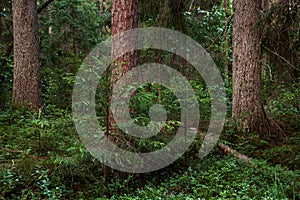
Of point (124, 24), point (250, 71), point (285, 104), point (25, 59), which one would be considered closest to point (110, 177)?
point (124, 24)

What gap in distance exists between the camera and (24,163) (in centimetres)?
493

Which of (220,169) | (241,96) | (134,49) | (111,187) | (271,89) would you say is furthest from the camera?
(271,89)

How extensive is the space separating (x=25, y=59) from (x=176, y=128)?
485cm

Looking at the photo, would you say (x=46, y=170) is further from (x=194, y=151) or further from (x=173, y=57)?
(x=173, y=57)

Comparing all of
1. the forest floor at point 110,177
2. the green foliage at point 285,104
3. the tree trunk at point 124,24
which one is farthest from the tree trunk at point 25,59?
the green foliage at point 285,104


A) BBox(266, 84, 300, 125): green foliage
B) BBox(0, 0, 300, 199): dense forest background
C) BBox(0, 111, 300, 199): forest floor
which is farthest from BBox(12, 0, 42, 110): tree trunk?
BBox(266, 84, 300, 125): green foliage

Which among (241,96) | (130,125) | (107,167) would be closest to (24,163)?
(107,167)

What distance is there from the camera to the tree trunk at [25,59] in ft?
28.3

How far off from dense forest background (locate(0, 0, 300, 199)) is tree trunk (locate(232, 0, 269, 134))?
0.02m

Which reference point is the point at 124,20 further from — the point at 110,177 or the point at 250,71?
the point at 250,71

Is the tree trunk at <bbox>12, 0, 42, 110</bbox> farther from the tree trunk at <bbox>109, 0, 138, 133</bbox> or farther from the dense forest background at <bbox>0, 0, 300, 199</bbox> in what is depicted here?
the tree trunk at <bbox>109, 0, 138, 133</bbox>

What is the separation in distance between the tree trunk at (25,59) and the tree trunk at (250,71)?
5.35 metres

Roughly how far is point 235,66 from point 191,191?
13.5 ft

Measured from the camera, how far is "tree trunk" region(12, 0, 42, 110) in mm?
8625
